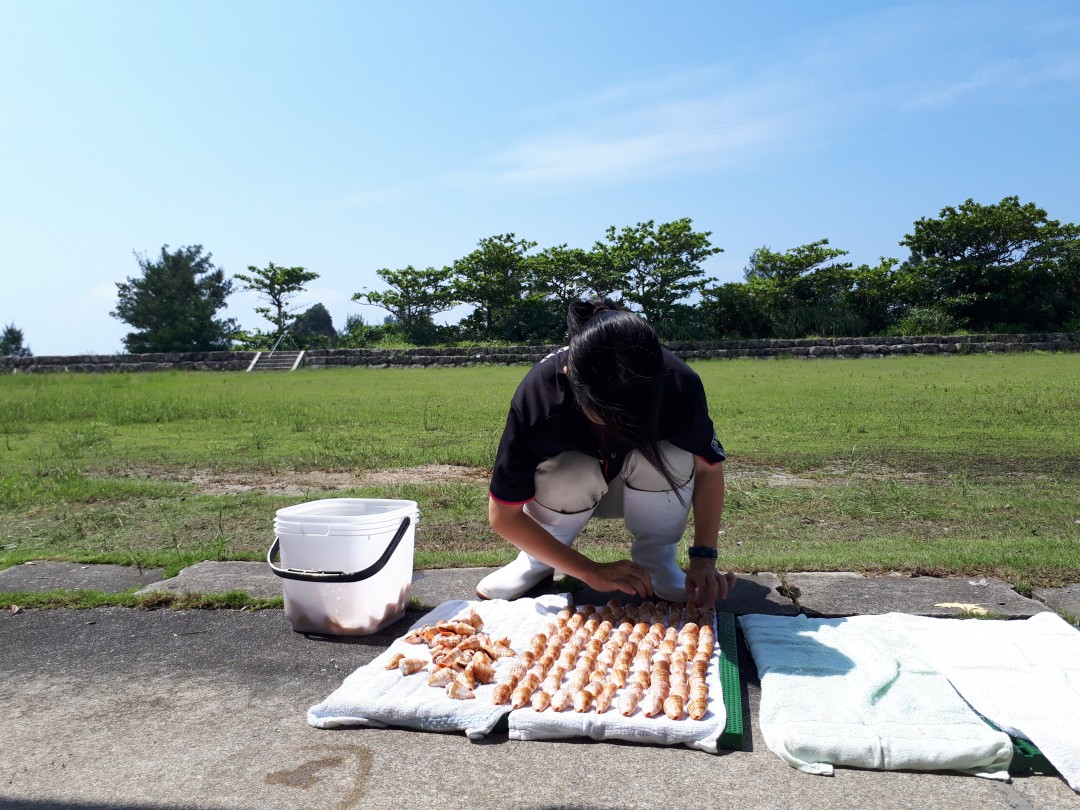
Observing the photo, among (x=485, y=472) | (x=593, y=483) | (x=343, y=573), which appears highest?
(x=593, y=483)

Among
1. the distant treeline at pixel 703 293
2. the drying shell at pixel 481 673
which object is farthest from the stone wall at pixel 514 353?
the drying shell at pixel 481 673

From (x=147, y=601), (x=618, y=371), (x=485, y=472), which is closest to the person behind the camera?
(x=618, y=371)

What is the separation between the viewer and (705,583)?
2852mm

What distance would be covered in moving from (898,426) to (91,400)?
11.2 m

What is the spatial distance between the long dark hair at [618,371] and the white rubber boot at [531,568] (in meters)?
0.71

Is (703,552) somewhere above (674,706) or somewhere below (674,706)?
above

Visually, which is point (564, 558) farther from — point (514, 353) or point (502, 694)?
point (514, 353)

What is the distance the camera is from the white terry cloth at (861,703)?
190 cm

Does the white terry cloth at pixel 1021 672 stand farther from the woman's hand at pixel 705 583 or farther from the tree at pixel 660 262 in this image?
the tree at pixel 660 262

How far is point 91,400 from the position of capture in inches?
503

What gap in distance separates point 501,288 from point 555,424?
26686 millimetres

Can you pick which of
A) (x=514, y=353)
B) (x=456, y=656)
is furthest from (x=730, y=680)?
(x=514, y=353)

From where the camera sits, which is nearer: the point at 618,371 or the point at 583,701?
the point at 583,701

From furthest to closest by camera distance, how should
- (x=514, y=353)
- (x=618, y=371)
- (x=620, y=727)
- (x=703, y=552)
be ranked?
(x=514, y=353)
(x=703, y=552)
(x=618, y=371)
(x=620, y=727)
